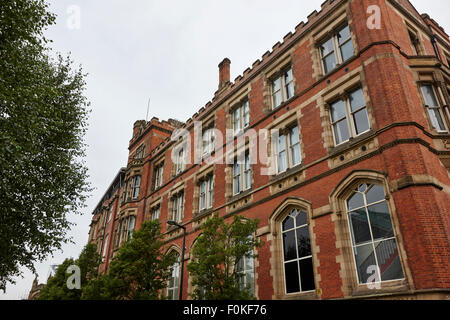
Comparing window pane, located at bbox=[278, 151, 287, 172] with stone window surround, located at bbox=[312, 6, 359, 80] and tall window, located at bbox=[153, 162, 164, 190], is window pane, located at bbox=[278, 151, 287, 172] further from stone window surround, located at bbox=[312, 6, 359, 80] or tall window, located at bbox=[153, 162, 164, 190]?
tall window, located at bbox=[153, 162, 164, 190]

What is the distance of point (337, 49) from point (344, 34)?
32.3 inches

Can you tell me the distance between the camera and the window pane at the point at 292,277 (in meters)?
13.4

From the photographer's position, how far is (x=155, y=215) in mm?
27156

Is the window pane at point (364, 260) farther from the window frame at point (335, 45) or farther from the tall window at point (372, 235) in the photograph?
the window frame at point (335, 45)

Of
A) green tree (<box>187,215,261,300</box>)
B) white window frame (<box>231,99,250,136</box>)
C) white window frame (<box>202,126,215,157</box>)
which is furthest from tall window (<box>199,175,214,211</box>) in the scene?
green tree (<box>187,215,261,300</box>)

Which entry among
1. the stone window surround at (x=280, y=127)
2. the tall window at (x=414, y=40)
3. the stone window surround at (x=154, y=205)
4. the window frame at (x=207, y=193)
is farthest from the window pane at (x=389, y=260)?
the stone window surround at (x=154, y=205)

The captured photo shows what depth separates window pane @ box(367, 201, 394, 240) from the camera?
11.0 metres

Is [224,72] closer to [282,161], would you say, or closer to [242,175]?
[242,175]

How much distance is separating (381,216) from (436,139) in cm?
399

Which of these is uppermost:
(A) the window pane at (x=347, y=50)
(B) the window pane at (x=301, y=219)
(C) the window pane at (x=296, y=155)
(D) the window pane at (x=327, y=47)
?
(D) the window pane at (x=327, y=47)

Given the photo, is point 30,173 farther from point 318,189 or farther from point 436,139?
point 436,139

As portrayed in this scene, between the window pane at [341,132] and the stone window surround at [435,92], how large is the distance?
2.97 m

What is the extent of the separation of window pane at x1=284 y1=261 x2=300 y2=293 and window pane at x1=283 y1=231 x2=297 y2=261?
0.29 m
